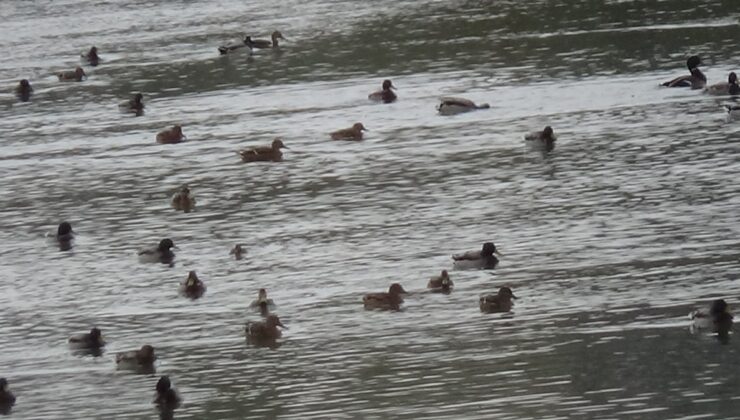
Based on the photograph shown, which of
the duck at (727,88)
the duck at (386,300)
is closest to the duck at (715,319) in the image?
the duck at (386,300)

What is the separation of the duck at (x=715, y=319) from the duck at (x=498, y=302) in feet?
8.10

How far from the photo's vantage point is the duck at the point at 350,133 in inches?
1387

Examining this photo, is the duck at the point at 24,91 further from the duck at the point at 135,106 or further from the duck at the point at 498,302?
the duck at the point at 498,302

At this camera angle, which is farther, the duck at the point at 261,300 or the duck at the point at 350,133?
the duck at the point at 350,133

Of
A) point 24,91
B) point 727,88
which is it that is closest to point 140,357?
point 727,88

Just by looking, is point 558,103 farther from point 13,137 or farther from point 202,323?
point 202,323

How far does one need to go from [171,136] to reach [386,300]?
13.8 meters

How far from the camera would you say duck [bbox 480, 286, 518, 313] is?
2338 centimetres

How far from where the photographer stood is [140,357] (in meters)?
22.3

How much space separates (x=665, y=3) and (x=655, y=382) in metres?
29.1

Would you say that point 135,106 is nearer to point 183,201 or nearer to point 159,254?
point 183,201

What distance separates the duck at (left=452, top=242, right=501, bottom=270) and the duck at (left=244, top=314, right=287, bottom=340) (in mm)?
3320

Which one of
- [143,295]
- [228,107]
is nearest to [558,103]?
[228,107]

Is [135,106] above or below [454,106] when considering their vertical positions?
above
